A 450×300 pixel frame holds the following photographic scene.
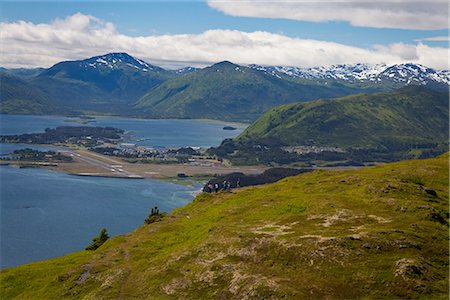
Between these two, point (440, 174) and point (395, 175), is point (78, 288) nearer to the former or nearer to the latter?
point (395, 175)

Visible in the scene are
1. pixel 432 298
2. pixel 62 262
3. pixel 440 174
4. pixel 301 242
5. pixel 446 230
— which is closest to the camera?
pixel 432 298

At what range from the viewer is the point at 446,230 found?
303 ft

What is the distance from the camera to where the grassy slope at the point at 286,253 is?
75062mm

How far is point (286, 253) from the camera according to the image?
84688 millimetres

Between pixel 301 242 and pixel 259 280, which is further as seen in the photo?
pixel 301 242

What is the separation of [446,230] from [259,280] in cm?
3739

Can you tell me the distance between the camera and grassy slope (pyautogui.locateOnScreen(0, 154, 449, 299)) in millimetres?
75062

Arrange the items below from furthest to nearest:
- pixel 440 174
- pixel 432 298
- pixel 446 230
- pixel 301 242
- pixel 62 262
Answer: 1. pixel 440 174
2. pixel 62 262
3. pixel 446 230
4. pixel 301 242
5. pixel 432 298

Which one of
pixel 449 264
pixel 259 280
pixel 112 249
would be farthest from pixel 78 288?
pixel 449 264

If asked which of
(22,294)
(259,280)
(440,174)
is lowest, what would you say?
(22,294)

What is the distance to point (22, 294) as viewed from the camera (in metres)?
101

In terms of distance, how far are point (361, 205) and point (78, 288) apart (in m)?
57.3

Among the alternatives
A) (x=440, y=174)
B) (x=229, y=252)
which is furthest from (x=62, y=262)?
(x=440, y=174)

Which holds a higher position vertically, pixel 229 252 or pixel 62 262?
pixel 229 252
